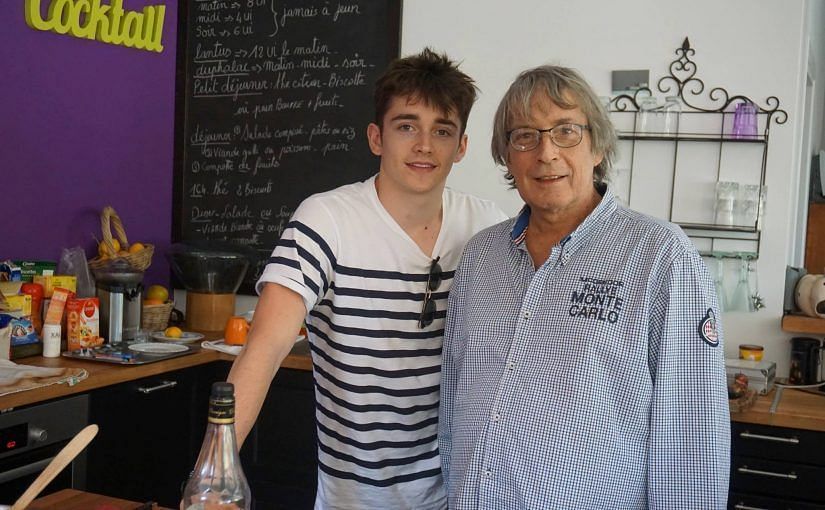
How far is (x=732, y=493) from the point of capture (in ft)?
7.80

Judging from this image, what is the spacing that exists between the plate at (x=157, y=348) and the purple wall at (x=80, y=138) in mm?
500

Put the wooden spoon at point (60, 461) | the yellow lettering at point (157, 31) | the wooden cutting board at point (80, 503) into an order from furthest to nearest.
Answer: the yellow lettering at point (157, 31) < the wooden cutting board at point (80, 503) < the wooden spoon at point (60, 461)

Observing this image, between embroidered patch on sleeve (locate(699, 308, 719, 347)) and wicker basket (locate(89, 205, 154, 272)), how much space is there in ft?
7.45

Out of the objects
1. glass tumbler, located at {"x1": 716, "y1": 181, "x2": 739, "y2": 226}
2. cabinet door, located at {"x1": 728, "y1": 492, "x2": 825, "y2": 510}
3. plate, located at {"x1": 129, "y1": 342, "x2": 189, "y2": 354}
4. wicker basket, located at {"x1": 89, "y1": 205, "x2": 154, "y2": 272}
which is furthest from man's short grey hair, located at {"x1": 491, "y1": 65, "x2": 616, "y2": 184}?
wicker basket, located at {"x1": 89, "y1": 205, "x2": 154, "y2": 272}

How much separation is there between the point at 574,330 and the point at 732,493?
1.28m

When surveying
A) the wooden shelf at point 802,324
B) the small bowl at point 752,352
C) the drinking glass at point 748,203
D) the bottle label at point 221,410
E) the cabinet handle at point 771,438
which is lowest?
the cabinet handle at point 771,438

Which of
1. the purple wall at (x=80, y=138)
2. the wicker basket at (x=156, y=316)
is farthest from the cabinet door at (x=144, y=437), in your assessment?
the purple wall at (x=80, y=138)

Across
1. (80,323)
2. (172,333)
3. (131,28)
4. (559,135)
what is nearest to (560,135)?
(559,135)

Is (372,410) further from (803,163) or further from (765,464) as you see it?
(803,163)

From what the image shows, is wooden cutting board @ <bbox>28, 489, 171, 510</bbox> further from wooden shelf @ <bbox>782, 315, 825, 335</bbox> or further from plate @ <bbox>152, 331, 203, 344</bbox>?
wooden shelf @ <bbox>782, 315, 825, 335</bbox>

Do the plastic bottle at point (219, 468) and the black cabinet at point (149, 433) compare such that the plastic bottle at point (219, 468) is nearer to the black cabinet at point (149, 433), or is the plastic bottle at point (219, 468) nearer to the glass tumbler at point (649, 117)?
the black cabinet at point (149, 433)

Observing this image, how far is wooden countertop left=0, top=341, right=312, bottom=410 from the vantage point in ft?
7.29

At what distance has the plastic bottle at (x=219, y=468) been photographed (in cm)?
89

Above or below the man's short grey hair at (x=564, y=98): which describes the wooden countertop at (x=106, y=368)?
below
